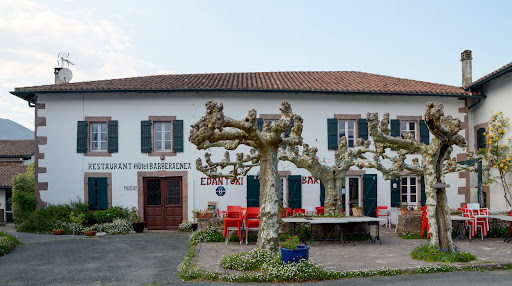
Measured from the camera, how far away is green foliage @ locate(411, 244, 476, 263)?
28.3ft

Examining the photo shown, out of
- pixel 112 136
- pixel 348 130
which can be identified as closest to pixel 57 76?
pixel 112 136

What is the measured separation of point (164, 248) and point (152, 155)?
464 centimetres

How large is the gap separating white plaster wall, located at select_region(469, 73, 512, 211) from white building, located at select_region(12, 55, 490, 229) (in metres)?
0.44

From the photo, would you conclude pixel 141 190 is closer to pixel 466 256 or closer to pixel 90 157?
pixel 90 157

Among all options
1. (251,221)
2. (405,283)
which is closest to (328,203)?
(251,221)

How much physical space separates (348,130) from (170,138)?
6.35m

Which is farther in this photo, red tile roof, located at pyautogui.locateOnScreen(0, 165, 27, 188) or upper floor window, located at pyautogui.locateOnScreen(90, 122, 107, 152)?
red tile roof, located at pyautogui.locateOnScreen(0, 165, 27, 188)

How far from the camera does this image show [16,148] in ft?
93.1

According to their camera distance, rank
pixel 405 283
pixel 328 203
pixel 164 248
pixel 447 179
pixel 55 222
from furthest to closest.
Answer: pixel 447 179
pixel 55 222
pixel 328 203
pixel 164 248
pixel 405 283

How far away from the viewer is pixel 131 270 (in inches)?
336

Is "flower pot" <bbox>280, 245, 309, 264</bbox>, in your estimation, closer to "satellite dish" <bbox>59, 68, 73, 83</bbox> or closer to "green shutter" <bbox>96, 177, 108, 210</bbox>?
"green shutter" <bbox>96, 177, 108, 210</bbox>

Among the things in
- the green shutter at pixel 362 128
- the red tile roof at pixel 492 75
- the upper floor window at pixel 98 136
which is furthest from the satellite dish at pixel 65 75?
the red tile roof at pixel 492 75

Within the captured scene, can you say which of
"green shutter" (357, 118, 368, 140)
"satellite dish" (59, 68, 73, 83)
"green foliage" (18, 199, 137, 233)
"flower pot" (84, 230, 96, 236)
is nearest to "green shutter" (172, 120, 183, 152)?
"green foliage" (18, 199, 137, 233)

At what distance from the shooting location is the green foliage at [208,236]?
453 inches
